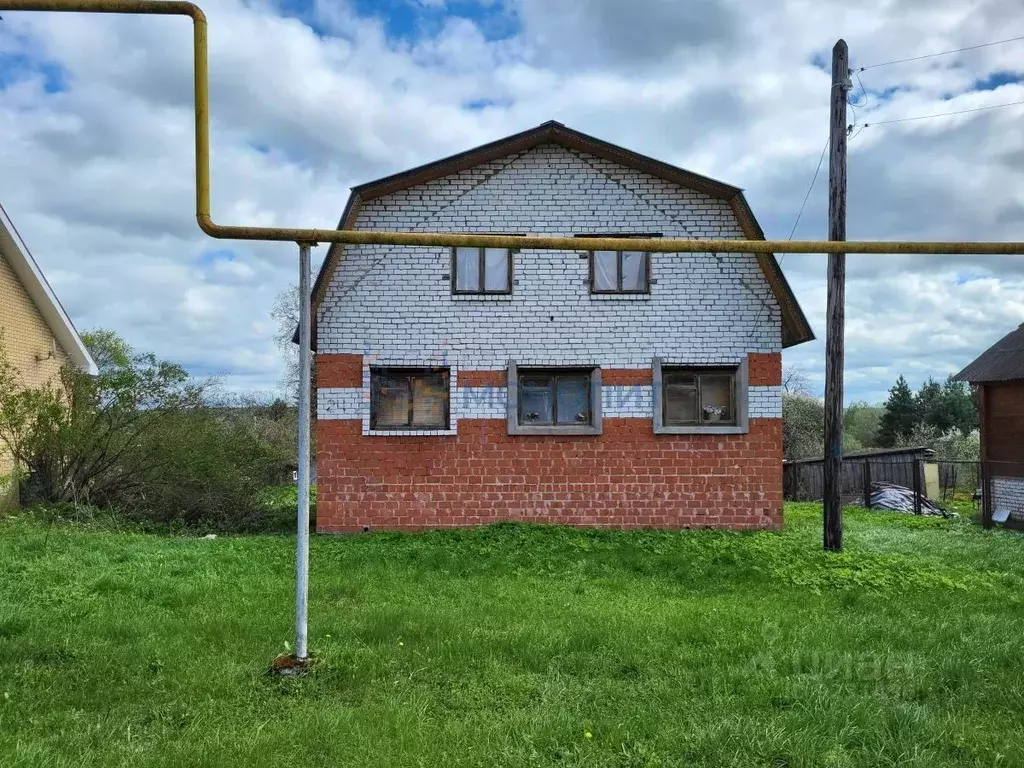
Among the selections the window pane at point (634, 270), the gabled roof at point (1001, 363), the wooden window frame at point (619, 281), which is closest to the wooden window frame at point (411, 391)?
the wooden window frame at point (619, 281)

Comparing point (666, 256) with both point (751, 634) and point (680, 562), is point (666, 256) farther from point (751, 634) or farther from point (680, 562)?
point (751, 634)

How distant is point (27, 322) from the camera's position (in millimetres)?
17672

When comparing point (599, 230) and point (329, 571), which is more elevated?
point (599, 230)

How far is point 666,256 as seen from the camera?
13.7 m

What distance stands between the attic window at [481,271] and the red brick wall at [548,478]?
7.55ft

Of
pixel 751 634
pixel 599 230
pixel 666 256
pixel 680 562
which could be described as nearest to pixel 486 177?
pixel 599 230

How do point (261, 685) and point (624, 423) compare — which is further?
point (624, 423)

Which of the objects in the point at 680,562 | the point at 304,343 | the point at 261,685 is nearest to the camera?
the point at 261,685

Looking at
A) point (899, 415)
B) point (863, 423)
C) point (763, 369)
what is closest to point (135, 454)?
point (763, 369)

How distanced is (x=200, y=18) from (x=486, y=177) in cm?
870

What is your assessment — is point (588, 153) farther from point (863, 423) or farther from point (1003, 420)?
point (863, 423)

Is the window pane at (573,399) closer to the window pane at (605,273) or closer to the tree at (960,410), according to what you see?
the window pane at (605,273)

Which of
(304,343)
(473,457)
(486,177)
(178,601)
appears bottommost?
(178,601)

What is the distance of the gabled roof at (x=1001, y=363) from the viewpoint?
58.2 ft
